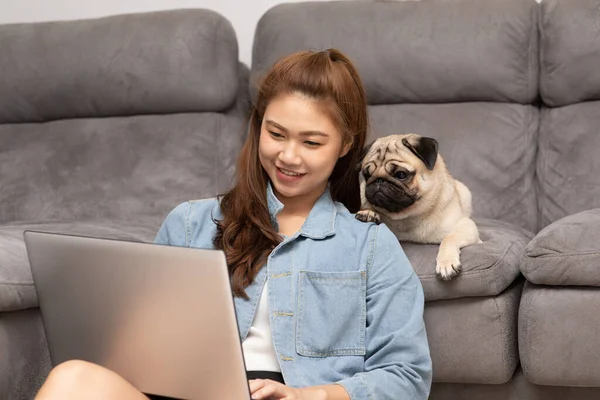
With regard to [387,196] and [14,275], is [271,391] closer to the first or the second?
[14,275]

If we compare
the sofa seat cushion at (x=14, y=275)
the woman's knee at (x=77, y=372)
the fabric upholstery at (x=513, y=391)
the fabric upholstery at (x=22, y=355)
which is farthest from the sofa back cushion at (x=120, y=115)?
the woman's knee at (x=77, y=372)

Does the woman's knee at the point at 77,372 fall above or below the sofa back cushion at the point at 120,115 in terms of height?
above

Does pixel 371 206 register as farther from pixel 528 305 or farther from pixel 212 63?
pixel 212 63

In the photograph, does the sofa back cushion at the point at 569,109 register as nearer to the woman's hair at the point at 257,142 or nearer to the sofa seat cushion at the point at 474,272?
the sofa seat cushion at the point at 474,272

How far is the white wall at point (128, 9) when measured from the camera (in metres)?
3.44

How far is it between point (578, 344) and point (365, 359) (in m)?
0.59

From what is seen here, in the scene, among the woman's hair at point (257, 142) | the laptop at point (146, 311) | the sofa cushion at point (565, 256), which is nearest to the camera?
the laptop at point (146, 311)

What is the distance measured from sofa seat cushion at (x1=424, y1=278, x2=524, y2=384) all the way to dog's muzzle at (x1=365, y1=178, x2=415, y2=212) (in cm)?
34

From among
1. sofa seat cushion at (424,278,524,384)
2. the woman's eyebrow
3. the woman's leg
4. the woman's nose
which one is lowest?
sofa seat cushion at (424,278,524,384)

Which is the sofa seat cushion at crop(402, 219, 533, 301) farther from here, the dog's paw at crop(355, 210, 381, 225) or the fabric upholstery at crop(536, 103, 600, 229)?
the fabric upholstery at crop(536, 103, 600, 229)

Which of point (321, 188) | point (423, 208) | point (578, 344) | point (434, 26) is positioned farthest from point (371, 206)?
point (434, 26)

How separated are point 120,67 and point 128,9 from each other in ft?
1.98

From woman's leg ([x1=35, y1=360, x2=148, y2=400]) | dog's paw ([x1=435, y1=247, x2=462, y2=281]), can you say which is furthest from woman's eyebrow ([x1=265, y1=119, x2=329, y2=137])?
woman's leg ([x1=35, y1=360, x2=148, y2=400])

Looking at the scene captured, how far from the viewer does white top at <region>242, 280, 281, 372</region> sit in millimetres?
1593
